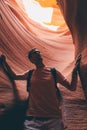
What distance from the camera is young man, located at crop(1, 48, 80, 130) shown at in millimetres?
3254

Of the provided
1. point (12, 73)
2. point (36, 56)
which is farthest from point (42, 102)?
point (12, 73)

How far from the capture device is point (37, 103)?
331cm

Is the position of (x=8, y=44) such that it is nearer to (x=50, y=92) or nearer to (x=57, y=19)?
(x=50, y=92)

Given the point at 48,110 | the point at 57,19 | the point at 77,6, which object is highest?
the point at 77,6

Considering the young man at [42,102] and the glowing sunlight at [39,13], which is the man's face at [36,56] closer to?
the young man at [42,102]

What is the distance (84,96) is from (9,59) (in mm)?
1037

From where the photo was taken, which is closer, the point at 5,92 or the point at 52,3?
the point at 5,92

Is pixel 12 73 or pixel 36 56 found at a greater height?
pixel 36 56

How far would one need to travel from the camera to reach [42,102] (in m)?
3.31

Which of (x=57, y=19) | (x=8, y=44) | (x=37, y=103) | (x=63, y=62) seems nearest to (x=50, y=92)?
(x=37, y=103)

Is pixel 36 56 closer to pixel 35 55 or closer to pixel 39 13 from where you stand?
pixel 35 55

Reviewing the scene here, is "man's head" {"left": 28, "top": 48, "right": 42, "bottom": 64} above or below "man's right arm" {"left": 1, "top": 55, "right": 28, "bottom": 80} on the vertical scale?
above

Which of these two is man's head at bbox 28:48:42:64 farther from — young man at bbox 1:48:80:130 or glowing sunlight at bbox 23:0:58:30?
glowing sunlight at bbox 23:0:58:30

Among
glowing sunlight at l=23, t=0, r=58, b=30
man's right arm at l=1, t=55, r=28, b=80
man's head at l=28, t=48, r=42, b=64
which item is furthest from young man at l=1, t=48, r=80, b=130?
glowing sunlight at l=23, t=0, r=58, b=30
